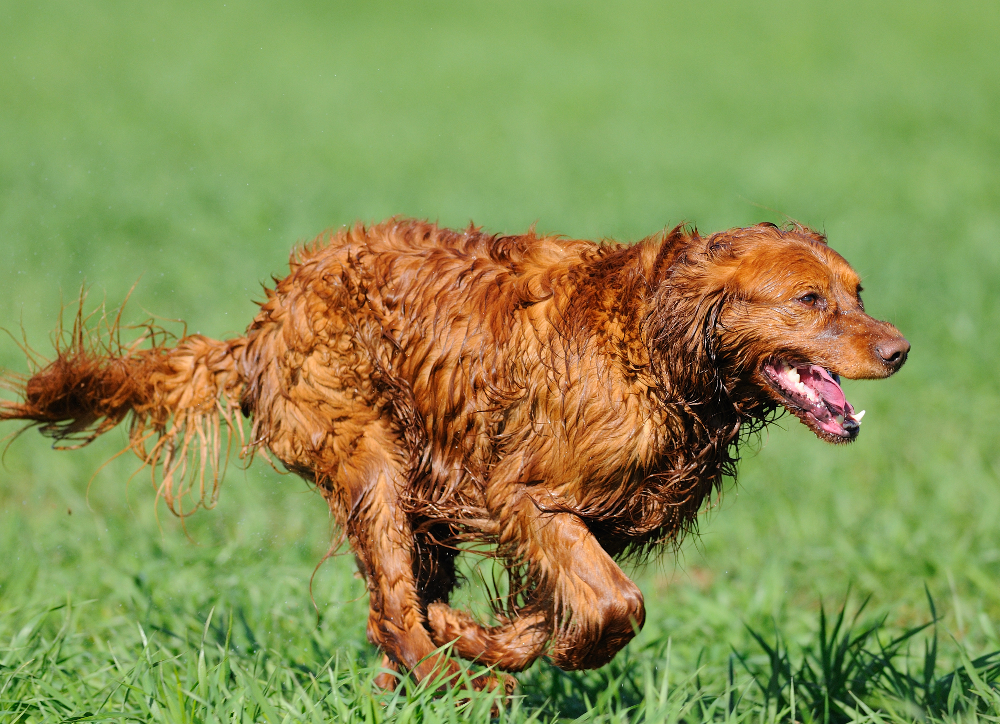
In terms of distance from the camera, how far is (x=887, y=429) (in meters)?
7.68

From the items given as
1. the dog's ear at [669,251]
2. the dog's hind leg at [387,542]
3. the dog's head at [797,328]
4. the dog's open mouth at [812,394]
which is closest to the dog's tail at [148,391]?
the dog's hind leg at [387,542]

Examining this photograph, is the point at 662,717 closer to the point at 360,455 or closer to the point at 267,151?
the point at 360,455

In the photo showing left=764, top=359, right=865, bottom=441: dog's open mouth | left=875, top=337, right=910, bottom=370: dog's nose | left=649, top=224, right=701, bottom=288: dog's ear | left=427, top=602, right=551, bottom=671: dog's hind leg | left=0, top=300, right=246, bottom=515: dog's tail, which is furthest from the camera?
left=0, top=300, right=246, bottom=515: dog's tail

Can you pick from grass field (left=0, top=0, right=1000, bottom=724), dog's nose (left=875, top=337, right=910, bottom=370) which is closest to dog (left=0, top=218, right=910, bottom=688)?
dog's nose (left=875, top=337, right=910, bottom=370)

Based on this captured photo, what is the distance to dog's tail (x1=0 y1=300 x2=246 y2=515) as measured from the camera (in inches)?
156

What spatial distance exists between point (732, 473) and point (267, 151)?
11.7 metres

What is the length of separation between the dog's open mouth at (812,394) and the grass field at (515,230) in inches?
12.1

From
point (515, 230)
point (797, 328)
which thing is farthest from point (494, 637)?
point (515, 230)

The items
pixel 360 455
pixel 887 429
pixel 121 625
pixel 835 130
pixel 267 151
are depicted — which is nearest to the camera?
pixel 360 455

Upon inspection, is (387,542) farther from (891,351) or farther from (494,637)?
(891,351)

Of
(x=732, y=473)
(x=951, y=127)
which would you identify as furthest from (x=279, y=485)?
(x=951, y=127)

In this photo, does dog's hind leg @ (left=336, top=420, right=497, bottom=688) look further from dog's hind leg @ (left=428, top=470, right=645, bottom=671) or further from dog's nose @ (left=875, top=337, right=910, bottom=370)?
dog's nose @ (left=875, top=337, right=910, bottom=370)

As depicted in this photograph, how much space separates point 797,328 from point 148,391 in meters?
2.26

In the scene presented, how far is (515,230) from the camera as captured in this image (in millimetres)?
10672
